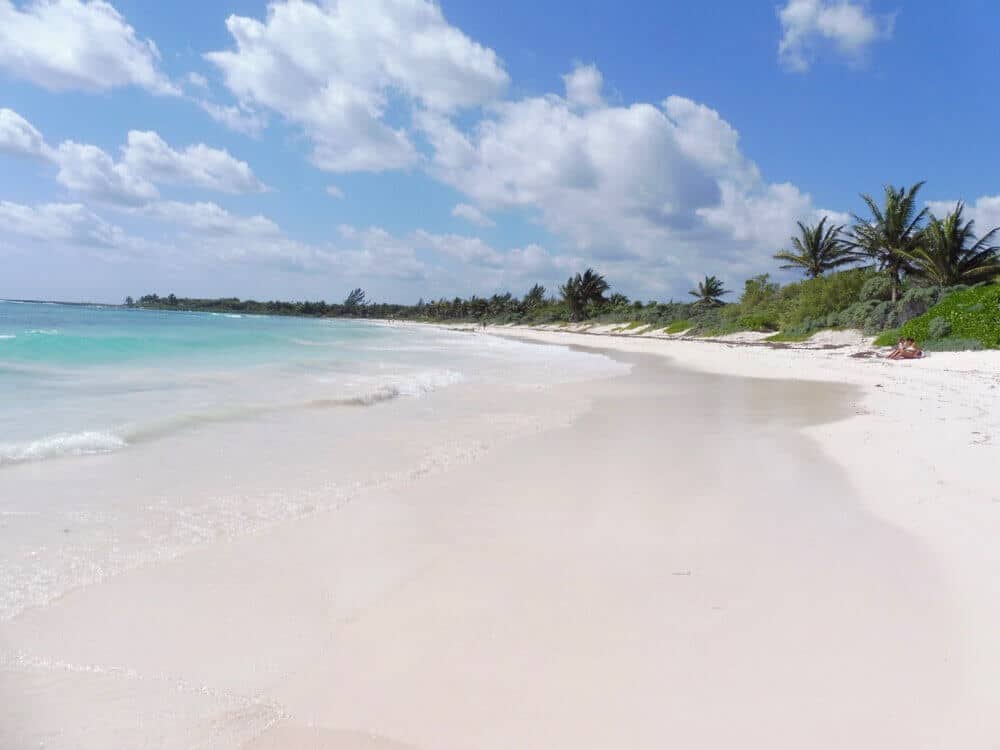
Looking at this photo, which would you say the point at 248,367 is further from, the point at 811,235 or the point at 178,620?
the point at 811,235

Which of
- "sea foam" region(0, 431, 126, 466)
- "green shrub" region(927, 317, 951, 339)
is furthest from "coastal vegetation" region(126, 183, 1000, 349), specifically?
"sea foam" region(0, 431, 126, 466)

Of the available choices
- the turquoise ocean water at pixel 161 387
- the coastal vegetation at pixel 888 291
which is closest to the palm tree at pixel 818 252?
the coastal vegetation at pixel 888 291

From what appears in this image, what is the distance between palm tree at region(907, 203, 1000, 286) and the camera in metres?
28.4

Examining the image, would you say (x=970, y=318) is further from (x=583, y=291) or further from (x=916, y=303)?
(x=583, y=291)

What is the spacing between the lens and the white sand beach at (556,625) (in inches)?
83.0

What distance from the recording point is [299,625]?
9.06 feet

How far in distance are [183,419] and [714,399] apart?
8787 mm

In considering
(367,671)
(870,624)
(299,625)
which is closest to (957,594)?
(870,624)

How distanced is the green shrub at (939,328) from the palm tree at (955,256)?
951 cm

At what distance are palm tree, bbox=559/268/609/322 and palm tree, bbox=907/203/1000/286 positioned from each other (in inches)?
1732

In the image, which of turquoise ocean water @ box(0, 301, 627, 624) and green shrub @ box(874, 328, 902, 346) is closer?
turquoise ocean water @ box(0, 301, 627, 624)

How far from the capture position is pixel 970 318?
20.3 meters

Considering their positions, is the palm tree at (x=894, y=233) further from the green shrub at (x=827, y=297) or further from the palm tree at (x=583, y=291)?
the palm tree at (x=583, y=291)

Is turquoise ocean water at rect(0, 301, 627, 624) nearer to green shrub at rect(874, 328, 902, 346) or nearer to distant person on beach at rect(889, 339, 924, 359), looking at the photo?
distant person on beach at rect(889, 339, 924, 359)
